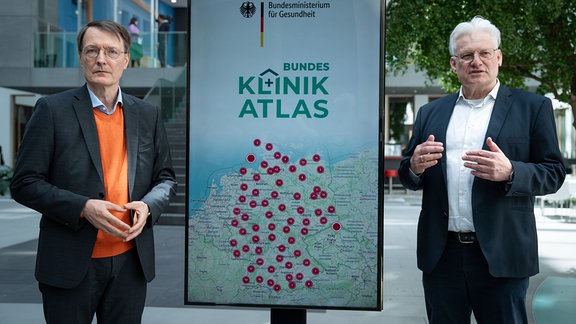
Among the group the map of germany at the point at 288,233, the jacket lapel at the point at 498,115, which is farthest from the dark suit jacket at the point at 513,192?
the map of germany at the point at 288,233

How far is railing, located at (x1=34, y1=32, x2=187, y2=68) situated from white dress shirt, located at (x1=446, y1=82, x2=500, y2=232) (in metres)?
19.5

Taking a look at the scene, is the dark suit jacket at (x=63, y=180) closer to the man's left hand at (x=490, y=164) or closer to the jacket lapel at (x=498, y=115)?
the man's left hand at (x=490, y=164)

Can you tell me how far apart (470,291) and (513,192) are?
482 millimetres

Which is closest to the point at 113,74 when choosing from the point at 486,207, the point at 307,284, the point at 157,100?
the point at 307,284

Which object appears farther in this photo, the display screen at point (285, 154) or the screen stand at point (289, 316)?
the screen stand at point (289, 316)

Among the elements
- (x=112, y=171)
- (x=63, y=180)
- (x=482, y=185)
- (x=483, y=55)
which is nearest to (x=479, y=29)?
(x=483, y=55)

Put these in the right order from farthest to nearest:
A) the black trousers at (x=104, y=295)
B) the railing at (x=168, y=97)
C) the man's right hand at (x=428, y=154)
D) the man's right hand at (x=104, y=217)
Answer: the railing at (x=168, y=97) < the man's right hand at (x=428, y=154) < the black trousers at (x=104, y=295) < the man's right hand at (x=104, y=217)

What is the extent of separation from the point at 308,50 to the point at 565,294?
1.92 meters

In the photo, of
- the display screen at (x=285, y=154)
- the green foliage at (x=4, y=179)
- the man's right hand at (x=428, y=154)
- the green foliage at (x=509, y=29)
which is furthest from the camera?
the green foliage at (x=4, y=179)

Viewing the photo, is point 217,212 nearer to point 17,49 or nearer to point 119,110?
point 119,110

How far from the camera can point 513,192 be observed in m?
2.46

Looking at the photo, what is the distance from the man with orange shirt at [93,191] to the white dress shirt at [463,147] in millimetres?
1195

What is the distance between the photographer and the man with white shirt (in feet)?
8.35

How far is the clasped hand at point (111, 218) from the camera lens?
7.47ft
